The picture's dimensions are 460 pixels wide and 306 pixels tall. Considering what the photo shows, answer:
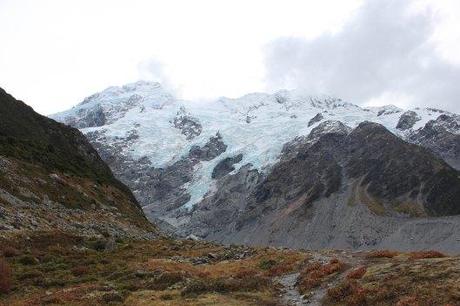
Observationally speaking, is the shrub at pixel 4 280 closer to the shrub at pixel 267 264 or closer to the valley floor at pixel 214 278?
the valley floor at pixel 214 278

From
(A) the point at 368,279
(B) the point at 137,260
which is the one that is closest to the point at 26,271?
(B) the point at 137,260

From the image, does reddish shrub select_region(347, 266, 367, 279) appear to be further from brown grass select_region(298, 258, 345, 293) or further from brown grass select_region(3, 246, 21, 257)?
brown grass select_region(3, 246, 21, 257)

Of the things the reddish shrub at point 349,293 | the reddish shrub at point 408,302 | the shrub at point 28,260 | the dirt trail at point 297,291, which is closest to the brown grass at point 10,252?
the shrub at point 28,260

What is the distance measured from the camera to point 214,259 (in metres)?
47.0

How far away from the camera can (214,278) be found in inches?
1400

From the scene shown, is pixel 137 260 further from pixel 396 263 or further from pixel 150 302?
pixel 396 263

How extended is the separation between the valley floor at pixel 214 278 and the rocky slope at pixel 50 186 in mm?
6670

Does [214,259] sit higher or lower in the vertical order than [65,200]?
lower

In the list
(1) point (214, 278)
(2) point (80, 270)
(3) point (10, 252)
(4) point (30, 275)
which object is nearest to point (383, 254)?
(1) point (214, 278)

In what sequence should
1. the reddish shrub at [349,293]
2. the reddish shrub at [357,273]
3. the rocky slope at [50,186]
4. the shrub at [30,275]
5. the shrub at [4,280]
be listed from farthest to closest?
the rocky slope at [50,186]
the shrub at [30,275]
the reddish shrub at [357,273]
the shrub at [4,280]
the reddish shrub at [349,293]

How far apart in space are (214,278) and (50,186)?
144ft

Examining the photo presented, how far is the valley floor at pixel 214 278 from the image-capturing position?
26.5m

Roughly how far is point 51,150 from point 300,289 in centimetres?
7774

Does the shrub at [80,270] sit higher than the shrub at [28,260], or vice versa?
the shrub at [28,260]
